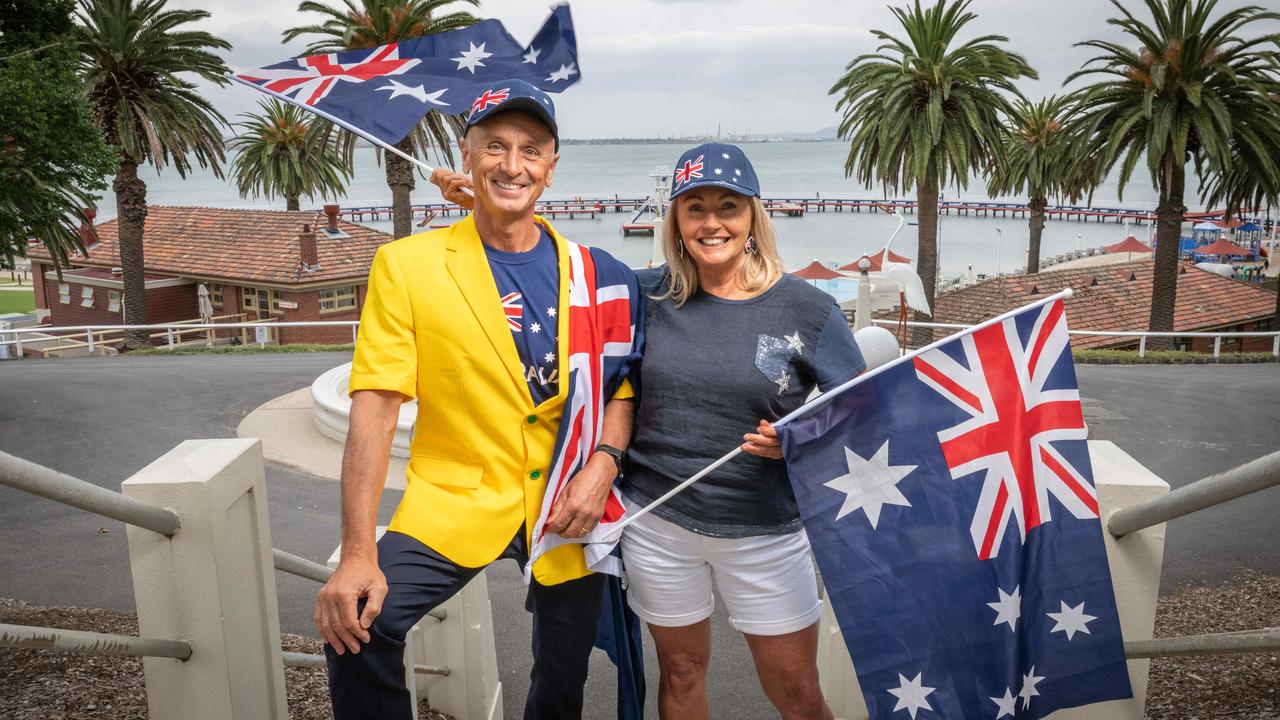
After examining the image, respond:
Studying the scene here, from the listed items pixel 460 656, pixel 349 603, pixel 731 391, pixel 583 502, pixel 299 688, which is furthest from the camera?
pixel 299 688

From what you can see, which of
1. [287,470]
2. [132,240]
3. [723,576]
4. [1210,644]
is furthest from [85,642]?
[132,240]

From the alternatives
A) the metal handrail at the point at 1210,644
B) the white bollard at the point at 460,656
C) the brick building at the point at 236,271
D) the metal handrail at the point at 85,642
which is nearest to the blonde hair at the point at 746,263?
the metal handrail at the point at 1210,644

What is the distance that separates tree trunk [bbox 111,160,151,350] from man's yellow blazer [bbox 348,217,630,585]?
28180mm

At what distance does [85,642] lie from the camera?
2.42 metres

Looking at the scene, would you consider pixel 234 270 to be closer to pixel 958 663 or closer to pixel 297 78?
pixel 297 78

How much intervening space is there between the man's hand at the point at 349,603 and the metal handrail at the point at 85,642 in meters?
0.48

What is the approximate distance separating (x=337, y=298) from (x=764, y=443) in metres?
33.3

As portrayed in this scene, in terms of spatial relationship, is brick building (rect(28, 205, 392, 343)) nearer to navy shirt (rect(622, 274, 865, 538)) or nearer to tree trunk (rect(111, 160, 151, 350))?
tree trunk (rect(111, 160, 151, 350))

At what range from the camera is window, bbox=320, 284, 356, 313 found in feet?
112

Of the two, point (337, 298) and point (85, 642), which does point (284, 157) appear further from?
point (85, 642)

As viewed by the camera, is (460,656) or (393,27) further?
(393,27)

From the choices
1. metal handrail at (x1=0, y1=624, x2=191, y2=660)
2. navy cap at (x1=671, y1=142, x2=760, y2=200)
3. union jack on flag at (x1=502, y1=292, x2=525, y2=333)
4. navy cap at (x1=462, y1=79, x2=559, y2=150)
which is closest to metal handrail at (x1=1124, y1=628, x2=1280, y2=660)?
navy cap at (x1=671, y1=142, x2=760, y2=200)

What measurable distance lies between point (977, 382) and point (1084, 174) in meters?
29.4

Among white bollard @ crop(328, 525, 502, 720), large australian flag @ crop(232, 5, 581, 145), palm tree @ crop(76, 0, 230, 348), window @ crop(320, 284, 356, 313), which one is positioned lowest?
window @ crop(320, 284, 356, 313)
